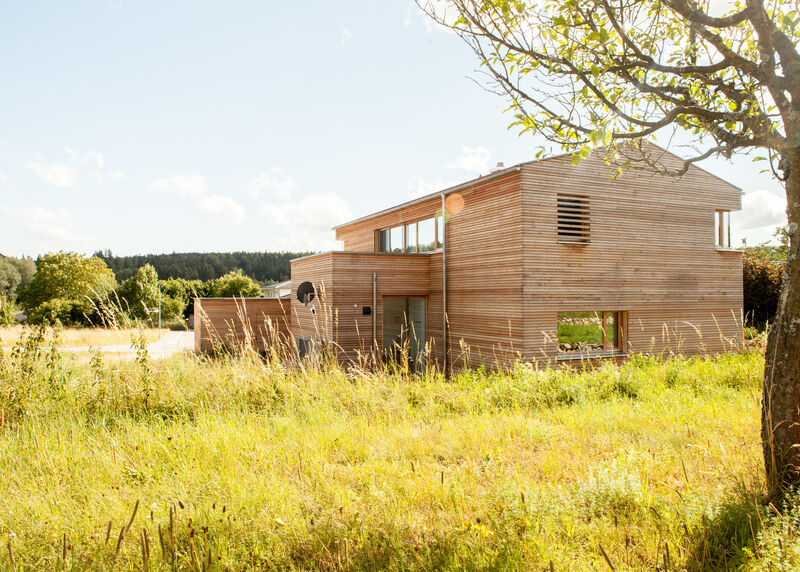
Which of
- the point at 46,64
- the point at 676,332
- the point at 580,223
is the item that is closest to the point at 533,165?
the point at 580,223

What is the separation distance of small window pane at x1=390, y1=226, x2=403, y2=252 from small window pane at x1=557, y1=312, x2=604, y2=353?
233 inches

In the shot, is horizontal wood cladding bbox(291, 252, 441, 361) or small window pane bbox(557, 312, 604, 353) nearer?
small window pane bbox(557, 312, 604, 353)

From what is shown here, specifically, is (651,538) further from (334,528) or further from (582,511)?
(334,528)

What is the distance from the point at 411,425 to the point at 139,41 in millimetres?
5845

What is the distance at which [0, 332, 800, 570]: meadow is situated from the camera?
6.92ft

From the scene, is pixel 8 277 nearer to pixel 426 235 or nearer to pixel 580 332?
pixel 426 235

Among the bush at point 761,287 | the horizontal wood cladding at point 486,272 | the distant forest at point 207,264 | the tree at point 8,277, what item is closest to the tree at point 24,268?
the tree at point 8,277

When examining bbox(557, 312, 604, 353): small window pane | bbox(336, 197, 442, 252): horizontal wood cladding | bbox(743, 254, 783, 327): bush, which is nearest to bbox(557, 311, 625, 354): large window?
bbox(557, 312, 604, 353): small window pane

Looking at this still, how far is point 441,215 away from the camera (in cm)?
1294

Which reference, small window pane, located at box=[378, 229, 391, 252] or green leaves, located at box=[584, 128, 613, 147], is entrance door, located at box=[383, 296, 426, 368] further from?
green leaves, located at box=[584, 128, 613, 147]

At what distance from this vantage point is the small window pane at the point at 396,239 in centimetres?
1493

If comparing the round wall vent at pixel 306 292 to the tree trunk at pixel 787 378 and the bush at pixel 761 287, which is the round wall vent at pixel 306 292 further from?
the bush at pixel 761 287

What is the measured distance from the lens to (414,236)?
565 inches

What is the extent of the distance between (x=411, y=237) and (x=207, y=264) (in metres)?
63.3
